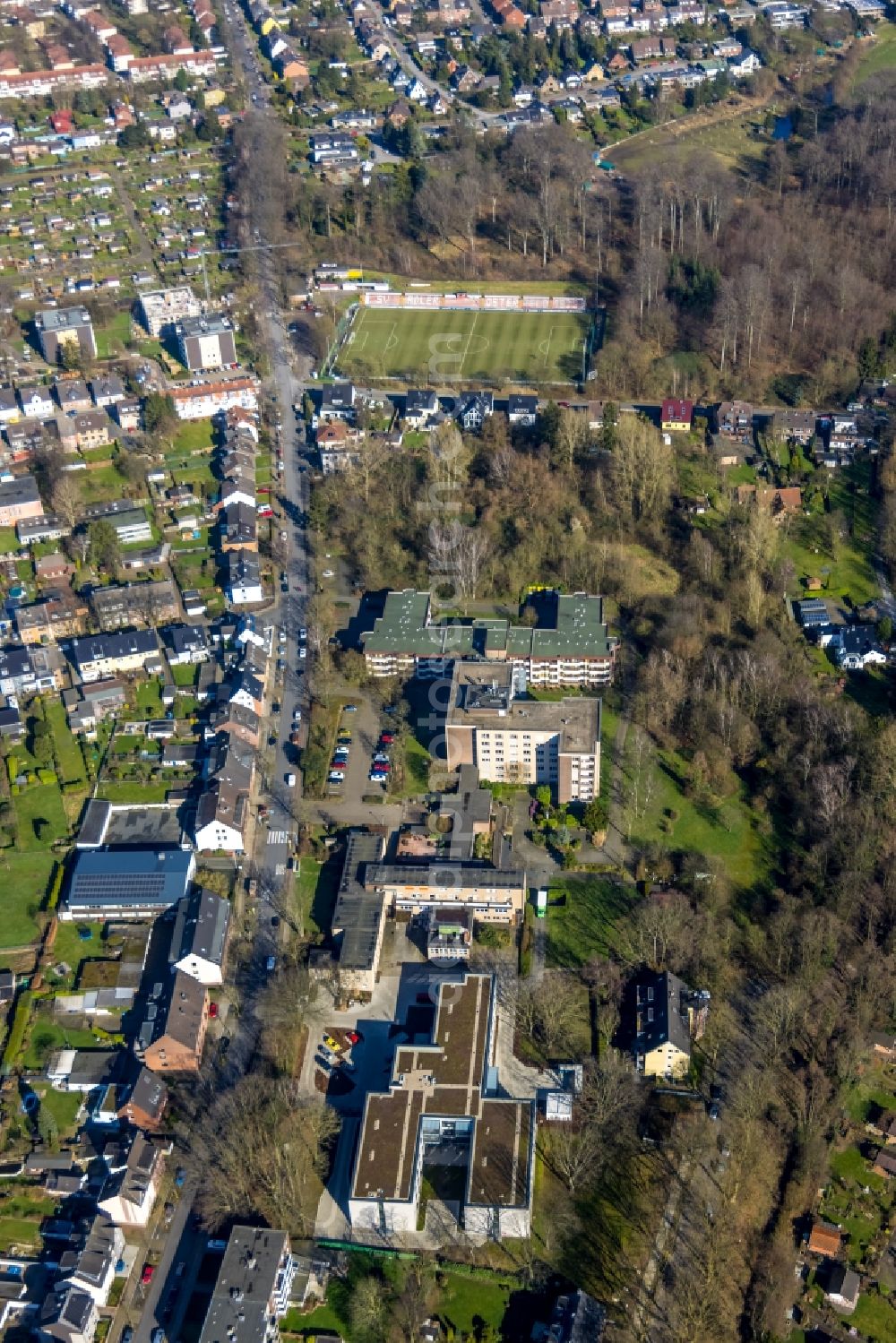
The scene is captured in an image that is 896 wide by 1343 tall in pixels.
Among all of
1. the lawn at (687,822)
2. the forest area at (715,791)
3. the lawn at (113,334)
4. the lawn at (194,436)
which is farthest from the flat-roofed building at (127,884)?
the lawn at (113,334)

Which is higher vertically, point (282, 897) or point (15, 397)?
point (15, 397)

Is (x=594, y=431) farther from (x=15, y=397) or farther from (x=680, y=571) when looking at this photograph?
(x=15, y=397)

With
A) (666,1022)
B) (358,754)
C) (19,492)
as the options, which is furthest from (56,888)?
(19,492)

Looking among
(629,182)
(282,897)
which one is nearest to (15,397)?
(282,897)

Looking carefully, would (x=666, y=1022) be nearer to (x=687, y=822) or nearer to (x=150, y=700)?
(x=687, y=822)

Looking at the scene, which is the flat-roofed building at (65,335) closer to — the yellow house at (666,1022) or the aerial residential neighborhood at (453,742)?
the aerial residential neighborhood at (453,742)

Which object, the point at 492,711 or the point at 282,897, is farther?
the point at 492,711
